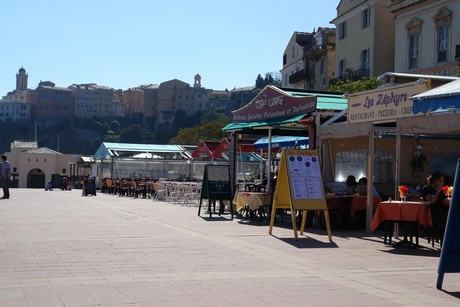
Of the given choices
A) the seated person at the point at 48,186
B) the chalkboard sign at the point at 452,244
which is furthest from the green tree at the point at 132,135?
the chalkboard sign at the point at 452,244

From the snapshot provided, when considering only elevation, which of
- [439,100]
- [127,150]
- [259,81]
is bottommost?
[127,150]

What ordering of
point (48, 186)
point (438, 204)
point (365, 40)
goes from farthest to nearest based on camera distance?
point (48, 186) → point (365, 40) → point (438, 204)

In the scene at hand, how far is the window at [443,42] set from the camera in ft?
111

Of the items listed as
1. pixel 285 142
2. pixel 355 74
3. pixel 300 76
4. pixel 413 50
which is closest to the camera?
pixel 285 142

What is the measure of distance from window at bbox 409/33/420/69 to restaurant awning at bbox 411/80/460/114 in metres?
25.8

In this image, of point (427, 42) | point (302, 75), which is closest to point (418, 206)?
point (427, 42)

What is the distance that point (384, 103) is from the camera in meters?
13.5

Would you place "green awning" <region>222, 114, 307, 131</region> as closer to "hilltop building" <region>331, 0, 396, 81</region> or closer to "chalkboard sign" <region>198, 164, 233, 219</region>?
"chalkboard sign" <region>198, 164, 233, 219</region>

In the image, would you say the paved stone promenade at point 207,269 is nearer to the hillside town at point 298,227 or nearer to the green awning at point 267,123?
the hillside town at point 298,227

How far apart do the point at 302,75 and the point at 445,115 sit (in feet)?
154

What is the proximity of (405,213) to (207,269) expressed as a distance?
4349 millimetres

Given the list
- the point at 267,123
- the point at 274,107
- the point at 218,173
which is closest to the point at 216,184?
the point at 218,173

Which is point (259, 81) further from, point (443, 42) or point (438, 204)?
point (438, 204)

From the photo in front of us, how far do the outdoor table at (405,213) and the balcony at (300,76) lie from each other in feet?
153
